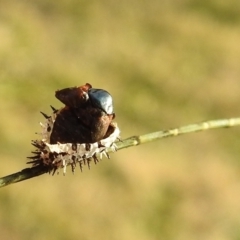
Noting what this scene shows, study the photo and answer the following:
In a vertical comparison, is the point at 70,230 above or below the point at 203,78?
below

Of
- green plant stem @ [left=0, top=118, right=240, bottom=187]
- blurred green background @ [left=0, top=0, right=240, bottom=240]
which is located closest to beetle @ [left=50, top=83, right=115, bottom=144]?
green plant stem @ [left=0, top=118, right=240, bottom=187]

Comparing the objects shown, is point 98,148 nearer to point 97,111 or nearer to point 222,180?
point 97,111

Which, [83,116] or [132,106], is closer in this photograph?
[83,116]

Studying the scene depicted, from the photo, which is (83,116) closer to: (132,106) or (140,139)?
(140,139)

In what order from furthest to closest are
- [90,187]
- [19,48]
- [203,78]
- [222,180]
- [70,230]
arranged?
1. [203,78]
2. [19,48]
3. [222,180]
4. [90,187]
5. [70,230]

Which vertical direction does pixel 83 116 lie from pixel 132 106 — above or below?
below

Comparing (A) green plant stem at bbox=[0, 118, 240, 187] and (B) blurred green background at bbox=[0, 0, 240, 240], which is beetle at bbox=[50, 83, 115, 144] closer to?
(A) green plant stem at bbox=[0, 118, 240, 187]

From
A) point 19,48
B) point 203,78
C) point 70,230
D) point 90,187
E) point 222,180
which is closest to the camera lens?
point 70,230

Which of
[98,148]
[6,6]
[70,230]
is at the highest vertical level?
[6,6]

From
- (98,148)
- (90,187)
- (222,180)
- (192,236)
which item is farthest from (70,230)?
(98,148)

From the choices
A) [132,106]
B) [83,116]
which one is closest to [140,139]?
[83,116]
